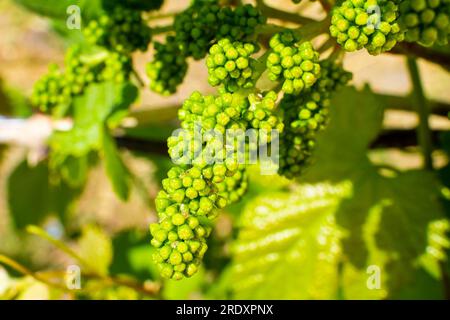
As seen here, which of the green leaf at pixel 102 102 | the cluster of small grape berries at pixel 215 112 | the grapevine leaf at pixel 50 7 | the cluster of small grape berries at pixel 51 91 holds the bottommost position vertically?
the cluster of small grape berries at pixel 215 112

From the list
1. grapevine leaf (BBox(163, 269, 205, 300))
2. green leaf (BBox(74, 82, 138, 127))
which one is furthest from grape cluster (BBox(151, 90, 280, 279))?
grapevine leaf (BBox(163, 269, 205, 300))

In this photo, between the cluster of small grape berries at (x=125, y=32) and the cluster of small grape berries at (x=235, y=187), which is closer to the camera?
the cluster of small grape berries at (x=235, y=187)

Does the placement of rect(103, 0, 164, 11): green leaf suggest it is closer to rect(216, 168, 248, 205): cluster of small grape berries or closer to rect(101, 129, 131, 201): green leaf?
rect(101, 129, 131, 201): green leaf

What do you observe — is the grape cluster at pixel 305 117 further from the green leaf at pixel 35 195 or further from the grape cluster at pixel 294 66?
the green leaf at pixel 35 195

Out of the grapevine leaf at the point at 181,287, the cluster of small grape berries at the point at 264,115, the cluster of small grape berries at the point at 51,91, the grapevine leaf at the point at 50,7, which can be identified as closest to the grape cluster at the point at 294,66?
the cluster of small grape berries at the point at 264,115

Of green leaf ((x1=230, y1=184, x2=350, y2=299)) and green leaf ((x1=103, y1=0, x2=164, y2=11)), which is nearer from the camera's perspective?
green leaf ((x1=103, y1=0, x2=164, y2=11))

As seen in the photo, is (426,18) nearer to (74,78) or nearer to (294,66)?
(294,66)
